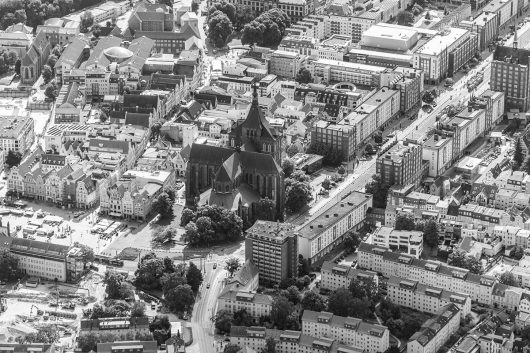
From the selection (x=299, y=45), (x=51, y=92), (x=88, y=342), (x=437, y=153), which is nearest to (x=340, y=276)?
(x=88, y=342)

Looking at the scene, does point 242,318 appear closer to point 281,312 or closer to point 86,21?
point 281,312

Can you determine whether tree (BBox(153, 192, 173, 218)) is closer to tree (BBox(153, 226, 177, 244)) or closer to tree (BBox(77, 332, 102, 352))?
tree (BBox(153, 226, 177, 244))

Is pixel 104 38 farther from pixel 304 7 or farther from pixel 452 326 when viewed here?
pixel 452 326

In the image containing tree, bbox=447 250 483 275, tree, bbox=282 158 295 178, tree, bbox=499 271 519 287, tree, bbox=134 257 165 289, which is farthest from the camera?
tree, bbox=282 158 295 178

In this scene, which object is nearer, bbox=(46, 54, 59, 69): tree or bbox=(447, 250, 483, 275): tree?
bbox=(447, 250, 483, 275): tree

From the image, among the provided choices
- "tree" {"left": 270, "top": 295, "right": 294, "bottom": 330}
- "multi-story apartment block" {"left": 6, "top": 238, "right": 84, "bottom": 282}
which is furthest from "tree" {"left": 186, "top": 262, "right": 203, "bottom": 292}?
"multi-story apartment block" {"left": 6, "top": 238, "right": 84, "bottom": 282}

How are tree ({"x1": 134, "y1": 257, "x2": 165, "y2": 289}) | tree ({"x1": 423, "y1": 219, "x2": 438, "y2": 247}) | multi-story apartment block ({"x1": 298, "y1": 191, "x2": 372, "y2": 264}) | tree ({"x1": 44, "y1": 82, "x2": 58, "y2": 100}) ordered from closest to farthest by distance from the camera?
tree ({"x1": 134, "y1": 257, "x2": 165, "y2": 289}) < multi-story apartment block ({"x1": 298, "y1": 191, "x2": 372, "y2": 264}) < tree ({"x1": 423, "y1": 219, "x2": 438, "y2": 247}) < tree ({"x1": 44, "y1": 82, "x2": 58, "y2": 100})
